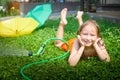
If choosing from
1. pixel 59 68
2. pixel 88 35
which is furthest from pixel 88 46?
pixel 59 68

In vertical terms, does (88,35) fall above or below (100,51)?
above

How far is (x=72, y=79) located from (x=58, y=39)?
2.19 m

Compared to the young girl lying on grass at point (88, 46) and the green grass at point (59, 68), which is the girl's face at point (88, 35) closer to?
the young girl lying on grass at point (88, 46)

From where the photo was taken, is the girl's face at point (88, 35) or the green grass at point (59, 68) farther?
the girl's face at point (88, 35)

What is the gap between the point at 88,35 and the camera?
17.0 ft

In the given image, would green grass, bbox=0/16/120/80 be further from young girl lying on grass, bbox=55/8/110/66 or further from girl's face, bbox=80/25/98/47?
girl's face, bbox=80/25/98/47

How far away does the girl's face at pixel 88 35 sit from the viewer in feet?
16.8

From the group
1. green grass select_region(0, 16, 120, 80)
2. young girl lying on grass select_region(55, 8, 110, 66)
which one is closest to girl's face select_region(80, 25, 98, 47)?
young girl lying on grass select_region(55, 8, 110, 66)

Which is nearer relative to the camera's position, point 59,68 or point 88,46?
point 59,68

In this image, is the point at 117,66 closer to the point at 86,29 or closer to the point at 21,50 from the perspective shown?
the point at 86,29

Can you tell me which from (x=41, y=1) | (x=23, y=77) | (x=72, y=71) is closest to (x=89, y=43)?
(x=72, y=71)

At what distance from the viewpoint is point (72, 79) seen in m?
4.29

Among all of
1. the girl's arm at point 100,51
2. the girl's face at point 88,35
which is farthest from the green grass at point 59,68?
the girl's face at point 88,35

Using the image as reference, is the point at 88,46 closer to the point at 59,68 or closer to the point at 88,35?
the point at 88,35
